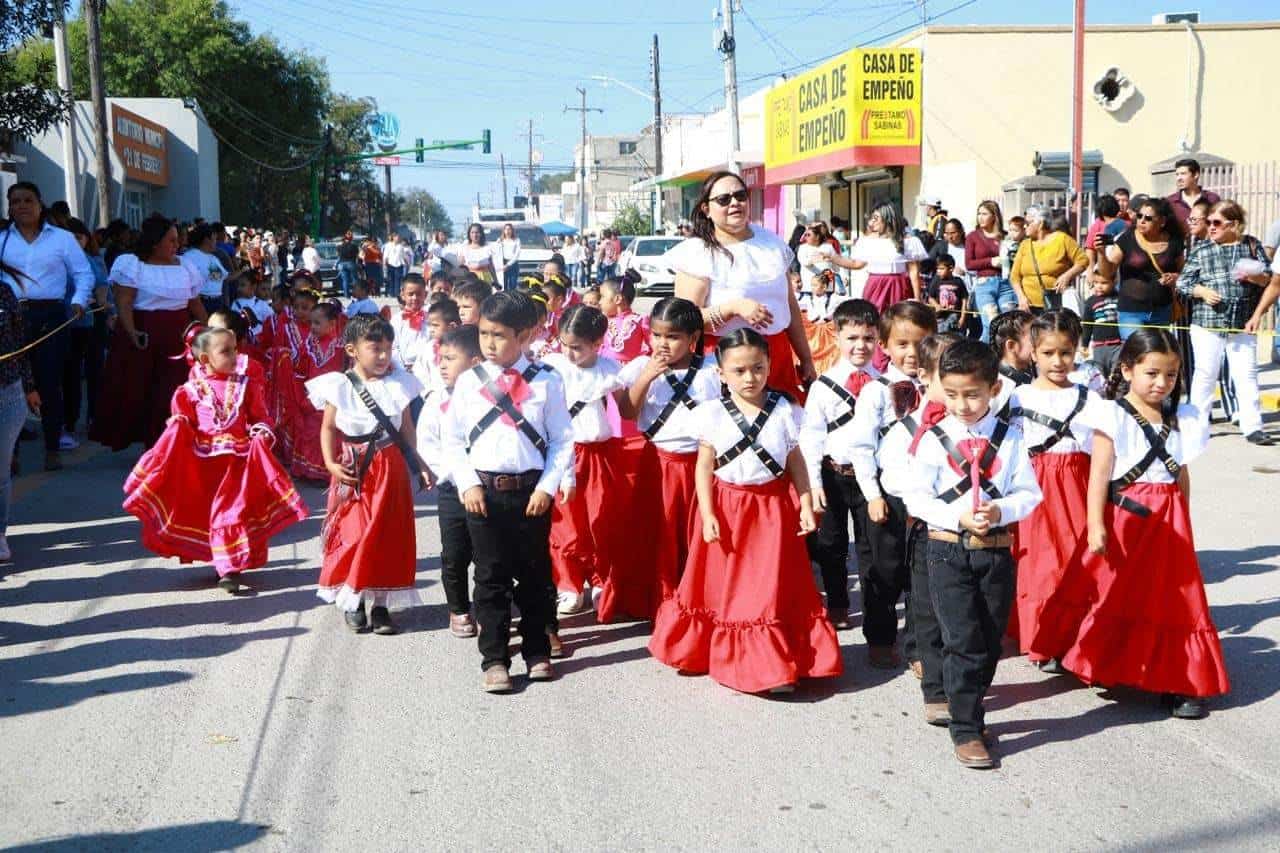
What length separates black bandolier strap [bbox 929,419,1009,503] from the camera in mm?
4703

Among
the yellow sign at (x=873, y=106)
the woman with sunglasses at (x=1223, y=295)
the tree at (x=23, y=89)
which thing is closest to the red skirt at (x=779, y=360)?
the woman with sunglasses at (x=1223, y=295)

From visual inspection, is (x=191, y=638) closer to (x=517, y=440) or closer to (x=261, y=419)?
(x=261, y=419)

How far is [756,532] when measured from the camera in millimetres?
5469

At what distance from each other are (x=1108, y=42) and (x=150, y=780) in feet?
78.0

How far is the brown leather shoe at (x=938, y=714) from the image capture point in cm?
500

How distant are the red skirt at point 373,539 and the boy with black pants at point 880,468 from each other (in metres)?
2.12

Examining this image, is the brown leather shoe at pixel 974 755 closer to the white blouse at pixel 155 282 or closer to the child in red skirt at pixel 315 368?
the child in red skirt at pixel 315 368

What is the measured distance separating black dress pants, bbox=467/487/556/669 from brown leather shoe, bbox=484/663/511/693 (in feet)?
0.11

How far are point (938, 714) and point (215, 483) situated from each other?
4142 mm

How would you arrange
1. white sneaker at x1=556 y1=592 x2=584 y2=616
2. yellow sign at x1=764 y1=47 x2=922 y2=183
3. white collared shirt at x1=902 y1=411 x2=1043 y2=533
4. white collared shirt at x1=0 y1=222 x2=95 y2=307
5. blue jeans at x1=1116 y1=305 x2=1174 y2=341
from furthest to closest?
yellow sign at x1=764 y1=47 x2=922 y2=183 < blue jeans at x1=1116 y1=305 x2=1174 y2=341 < white collared shirt at x1=0 y1=222 x2=95 y2=307 < white sneaker at x1=556 y1=592 x2=584 y2=616 < white collared shirt at x1=902 y1=411 x2=1043 y2=533

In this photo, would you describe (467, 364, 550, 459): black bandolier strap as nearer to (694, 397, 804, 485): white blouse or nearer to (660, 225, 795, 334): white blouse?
(694, 397, 804, 485): white blouse

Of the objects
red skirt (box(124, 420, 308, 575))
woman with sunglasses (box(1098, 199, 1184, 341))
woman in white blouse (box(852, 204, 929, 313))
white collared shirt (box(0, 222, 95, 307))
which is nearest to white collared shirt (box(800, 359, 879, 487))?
red skirt (box(124, 420, 308, 575))

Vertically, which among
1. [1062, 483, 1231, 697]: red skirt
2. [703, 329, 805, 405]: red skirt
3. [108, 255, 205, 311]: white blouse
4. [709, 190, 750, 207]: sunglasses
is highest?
[709, 190, 750, 207]: sunglasses

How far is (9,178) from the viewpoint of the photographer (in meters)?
20.1
